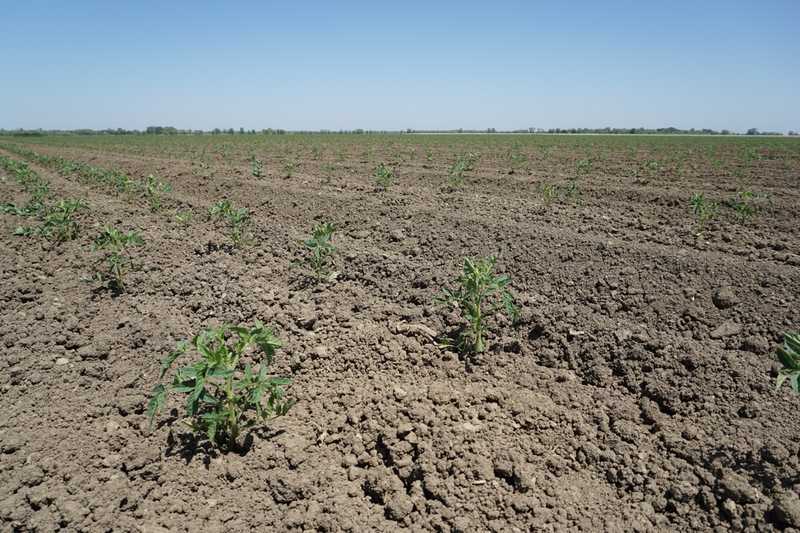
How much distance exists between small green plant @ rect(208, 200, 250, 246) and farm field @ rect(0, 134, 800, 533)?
10cm

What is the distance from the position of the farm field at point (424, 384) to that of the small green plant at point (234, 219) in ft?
0.34

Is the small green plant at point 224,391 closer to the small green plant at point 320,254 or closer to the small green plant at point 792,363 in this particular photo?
the small green plant at point 320,254

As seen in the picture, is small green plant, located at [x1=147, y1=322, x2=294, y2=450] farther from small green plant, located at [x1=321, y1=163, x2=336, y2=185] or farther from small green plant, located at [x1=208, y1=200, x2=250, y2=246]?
small green plant, located at [x1=321, y1=163, x2=336, y2=185]

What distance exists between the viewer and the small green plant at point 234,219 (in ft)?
18.1

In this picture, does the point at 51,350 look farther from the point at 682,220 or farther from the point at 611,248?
the point at 682,220

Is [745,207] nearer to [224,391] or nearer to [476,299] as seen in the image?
[476,299]

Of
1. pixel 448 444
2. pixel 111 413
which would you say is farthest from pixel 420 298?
pixel 111 413

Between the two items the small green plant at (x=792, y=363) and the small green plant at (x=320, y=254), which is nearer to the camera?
the small green plant at (x=792, y=363)

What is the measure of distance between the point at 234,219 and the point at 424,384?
12.0 ft

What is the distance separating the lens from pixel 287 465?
2.41 m

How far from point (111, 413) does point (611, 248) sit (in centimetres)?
459

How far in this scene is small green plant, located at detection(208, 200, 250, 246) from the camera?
5523 mm

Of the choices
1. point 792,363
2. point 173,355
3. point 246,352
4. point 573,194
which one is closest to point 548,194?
point 573,194

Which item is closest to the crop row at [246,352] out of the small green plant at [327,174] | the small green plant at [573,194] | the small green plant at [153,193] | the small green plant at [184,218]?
the small green plant at [184,218]
